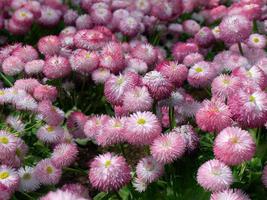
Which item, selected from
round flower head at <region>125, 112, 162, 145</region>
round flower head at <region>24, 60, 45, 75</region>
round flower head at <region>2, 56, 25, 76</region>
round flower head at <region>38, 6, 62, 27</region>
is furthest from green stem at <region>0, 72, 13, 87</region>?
round flower head at <region>125, 112, 162, 145</region>

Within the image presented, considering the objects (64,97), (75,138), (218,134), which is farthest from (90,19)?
(218,134)

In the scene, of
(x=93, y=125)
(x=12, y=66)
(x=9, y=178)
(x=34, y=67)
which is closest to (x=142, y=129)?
(x=93, y=125)

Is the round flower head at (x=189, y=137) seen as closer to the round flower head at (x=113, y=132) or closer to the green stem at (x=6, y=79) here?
the round flower head at (x=113, y=132)

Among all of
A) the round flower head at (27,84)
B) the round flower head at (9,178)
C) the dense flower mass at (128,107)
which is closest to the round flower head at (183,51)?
the dense flower mass at (128,107)

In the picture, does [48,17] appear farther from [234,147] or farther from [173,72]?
[234,147]

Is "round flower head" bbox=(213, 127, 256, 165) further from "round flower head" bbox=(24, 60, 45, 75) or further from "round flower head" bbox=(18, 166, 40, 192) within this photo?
"round flower head" bbox=(24, 60, 45, 75)
